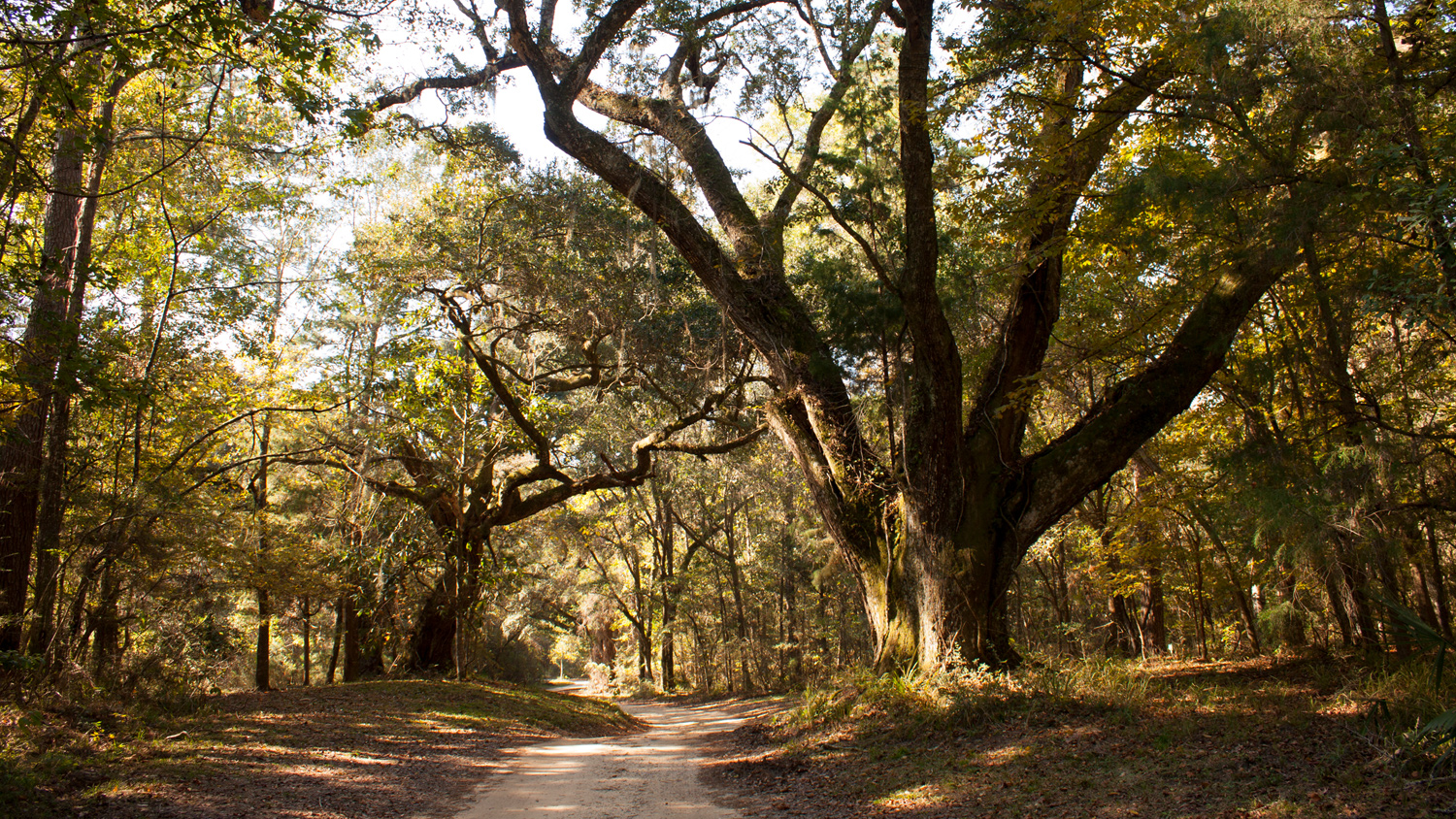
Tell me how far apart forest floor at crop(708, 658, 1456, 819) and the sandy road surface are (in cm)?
42

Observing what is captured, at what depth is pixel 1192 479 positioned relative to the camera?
10836 millimetres

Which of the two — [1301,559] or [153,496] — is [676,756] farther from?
[1301,559]

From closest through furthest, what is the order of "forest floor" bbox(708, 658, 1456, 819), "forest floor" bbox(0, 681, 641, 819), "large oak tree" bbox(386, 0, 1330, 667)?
"forest floor" bbox(708, 658, 1456, 819)
"forest floor" bbox(0, 681, 641, 819)
"large oak tree" bbox(386, 0, 1330, 667)

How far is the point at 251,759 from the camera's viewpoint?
598cm

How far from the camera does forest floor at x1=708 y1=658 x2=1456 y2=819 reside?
3.85 m

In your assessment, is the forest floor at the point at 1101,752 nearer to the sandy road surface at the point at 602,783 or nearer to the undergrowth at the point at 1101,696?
the undergrowth at the point at 1101,696

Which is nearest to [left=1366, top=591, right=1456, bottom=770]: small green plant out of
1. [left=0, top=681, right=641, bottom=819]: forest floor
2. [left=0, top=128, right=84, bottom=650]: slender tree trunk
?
[left=0, top=681, right=641, bottom=819]: forest floor

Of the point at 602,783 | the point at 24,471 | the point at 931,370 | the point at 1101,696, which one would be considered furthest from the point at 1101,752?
the point at 24,471

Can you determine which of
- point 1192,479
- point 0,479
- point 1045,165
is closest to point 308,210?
point 0,479

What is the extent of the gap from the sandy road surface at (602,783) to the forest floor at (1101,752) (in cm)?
42

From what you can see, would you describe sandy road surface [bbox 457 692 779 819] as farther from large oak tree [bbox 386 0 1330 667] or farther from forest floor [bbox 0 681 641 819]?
large oak tree [bbox 386 0 1330 667]

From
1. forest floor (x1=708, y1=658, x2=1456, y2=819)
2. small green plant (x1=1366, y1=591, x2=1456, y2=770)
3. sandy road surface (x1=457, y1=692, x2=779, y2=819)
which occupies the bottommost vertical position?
sandy road surface (x1=457, y1=692, x2=779, y2=819)

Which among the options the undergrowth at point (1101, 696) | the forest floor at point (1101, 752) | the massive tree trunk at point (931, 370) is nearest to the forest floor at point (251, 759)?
the forest floor at point (1101, 752)

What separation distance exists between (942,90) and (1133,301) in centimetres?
428
